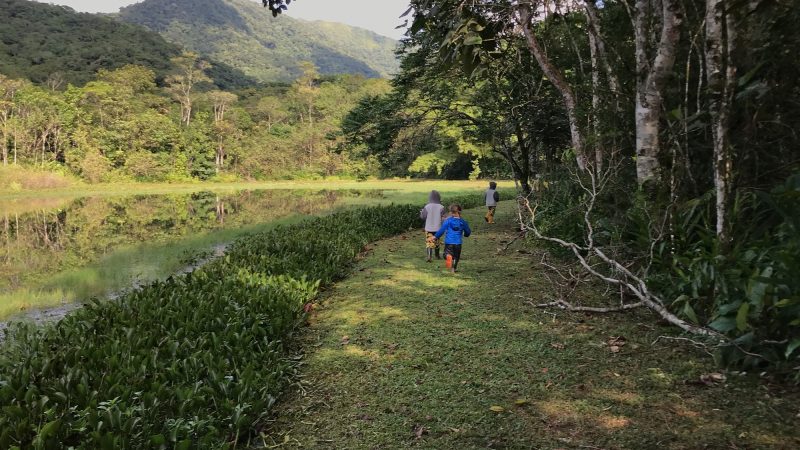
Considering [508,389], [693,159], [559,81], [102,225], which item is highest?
[559,81]

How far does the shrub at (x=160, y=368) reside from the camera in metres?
2.64

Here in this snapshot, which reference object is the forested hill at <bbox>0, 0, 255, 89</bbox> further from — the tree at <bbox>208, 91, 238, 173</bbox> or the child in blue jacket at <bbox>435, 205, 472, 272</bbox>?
the child in blue jacket at <bbox>435, 205, 472, 272</bbox>

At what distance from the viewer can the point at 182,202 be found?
27703 mm

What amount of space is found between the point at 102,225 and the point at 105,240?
3845 millimetres

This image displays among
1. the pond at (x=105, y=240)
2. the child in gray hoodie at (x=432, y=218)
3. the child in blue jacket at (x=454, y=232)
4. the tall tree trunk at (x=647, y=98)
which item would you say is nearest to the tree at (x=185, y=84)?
the pond at (x=105, y=240)

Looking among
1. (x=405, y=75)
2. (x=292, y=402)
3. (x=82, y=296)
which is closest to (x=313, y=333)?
(x=292, y=402)

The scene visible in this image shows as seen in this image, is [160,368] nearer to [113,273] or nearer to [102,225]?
[113,273]

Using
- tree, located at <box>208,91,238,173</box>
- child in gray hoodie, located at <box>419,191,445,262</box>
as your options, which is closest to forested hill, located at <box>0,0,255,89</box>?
tree, located at <box>208,91,238,173</box>

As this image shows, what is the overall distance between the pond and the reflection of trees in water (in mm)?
20

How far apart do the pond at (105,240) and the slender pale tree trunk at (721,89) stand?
9.11 m

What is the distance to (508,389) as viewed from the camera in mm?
3500

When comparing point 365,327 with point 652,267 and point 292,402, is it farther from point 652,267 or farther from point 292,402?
point 652,267

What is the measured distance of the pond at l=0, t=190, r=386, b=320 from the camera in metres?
8.88

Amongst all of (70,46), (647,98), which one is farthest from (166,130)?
(647,98)
